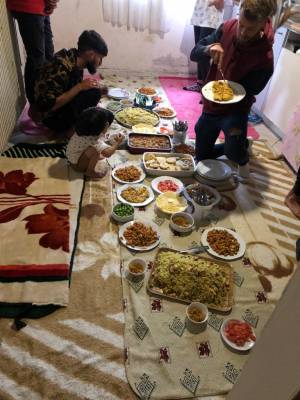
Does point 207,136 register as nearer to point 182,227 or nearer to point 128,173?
point 128,173

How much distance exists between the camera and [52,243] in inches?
64.6

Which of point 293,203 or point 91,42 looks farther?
point 91,42

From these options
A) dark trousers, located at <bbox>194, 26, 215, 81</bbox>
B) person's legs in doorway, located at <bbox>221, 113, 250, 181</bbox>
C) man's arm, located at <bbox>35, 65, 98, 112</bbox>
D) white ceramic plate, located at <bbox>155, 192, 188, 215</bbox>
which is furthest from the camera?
dark trousers, located at <bbox>194, 26, 215, 81</bbox>

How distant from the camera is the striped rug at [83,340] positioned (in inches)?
45.7

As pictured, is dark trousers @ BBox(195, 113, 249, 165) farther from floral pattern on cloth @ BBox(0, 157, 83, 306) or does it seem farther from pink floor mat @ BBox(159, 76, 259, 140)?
floral pattern on cloth @ BBox(0, 157, 83, 306)

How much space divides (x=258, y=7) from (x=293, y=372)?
5.80 ft

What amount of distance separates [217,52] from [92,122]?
909 mm

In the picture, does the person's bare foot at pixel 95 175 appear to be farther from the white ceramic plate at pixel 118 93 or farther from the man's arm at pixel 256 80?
the white ceramic plate at pixel 118 93

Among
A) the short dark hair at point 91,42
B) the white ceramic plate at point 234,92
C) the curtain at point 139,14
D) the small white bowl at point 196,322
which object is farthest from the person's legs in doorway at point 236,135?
the curtain at point 139,14

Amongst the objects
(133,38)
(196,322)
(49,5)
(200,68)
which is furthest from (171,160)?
(133,38)

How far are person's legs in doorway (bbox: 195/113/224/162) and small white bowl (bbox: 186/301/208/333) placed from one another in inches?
51.7

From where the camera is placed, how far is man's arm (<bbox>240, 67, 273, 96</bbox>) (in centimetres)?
203

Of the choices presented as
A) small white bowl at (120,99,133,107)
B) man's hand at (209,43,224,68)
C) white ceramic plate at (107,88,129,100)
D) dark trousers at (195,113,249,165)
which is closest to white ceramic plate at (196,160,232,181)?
dark trousers at (195,113,249,165)

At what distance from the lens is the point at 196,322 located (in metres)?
1.33
